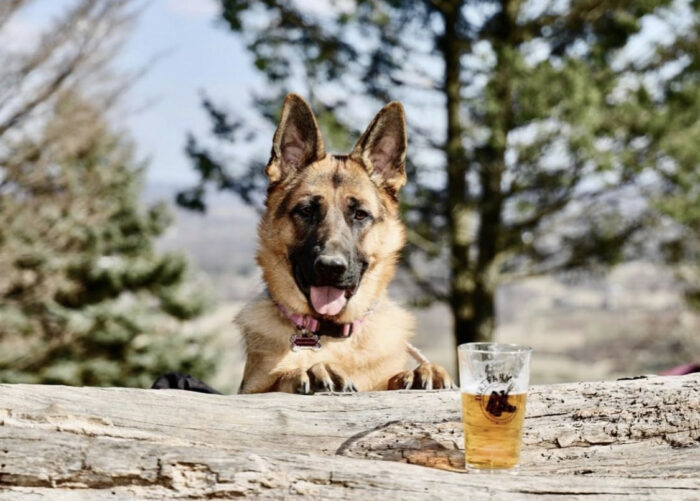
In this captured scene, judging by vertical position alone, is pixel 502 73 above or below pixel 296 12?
below

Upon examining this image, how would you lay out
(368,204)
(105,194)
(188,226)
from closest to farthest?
1. (368,204)
2. (105,194)
3. (188,226)

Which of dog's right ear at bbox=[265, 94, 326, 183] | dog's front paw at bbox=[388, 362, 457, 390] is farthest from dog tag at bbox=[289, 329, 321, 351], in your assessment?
dog's right ear at bbox=[265, 94, 326, 183]

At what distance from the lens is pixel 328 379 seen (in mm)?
2986

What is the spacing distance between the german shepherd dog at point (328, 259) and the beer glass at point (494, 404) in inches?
32.2

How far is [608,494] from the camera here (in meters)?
2.12

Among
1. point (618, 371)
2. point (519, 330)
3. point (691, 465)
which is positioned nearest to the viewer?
point (691, 465)

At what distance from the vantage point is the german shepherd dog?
3.45 metres

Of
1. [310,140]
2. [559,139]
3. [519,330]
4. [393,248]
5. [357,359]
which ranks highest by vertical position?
[519,330]

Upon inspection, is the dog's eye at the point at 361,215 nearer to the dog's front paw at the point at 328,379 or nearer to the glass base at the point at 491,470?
the dog's front paw at the point at 328,379

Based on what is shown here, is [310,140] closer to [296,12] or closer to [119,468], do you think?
[119,468]

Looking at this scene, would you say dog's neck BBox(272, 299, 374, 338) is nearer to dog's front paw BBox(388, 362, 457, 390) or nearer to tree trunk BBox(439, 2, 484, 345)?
dog's front paw BBox(388, 362, 457, 390)

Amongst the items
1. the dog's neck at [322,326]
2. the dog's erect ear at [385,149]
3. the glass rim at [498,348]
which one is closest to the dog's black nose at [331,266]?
the dog's neck at [322,326]

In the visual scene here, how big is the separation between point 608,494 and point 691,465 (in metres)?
0.45

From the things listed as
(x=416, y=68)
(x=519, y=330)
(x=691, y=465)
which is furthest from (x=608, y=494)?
(x=519, y=330)
